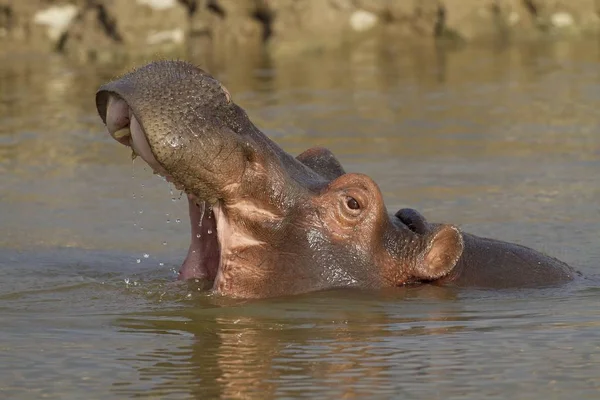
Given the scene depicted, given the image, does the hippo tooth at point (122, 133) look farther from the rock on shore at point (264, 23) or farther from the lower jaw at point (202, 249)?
the rock on shore at point (264, 23)

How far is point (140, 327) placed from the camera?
6160mm

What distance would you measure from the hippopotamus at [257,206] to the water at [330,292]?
0.39 ft

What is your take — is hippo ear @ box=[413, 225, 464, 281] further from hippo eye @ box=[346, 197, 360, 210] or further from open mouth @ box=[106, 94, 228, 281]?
open mouth @ box=[106, 94, 228, 281]

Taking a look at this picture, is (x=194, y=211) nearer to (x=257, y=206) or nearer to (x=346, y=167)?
(x=257, y=206)

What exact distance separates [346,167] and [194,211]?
16.1ft

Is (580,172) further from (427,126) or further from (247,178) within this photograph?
(247,178)

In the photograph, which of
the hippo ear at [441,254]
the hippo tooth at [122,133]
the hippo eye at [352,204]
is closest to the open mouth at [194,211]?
the hippo tooth at [122,133]

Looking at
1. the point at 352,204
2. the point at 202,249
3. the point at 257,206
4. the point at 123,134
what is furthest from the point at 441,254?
the point at 123,134

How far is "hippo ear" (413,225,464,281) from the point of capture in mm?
6523

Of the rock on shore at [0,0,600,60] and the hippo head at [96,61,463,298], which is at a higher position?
the rock on shore at [0,0,600,60]

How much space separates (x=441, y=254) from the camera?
21.6 feet

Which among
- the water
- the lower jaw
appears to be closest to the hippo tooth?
the lower jaw

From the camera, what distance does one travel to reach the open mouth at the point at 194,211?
6.12 m

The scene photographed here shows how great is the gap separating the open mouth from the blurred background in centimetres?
16
